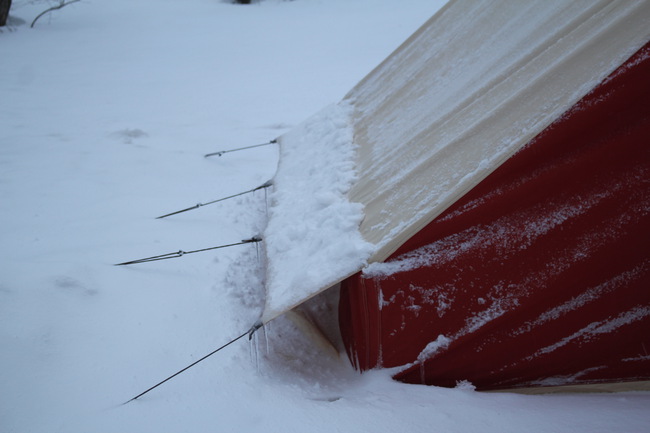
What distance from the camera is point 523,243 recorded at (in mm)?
1369

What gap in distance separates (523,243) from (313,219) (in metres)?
0.74

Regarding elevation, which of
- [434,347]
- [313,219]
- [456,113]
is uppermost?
[456,113]

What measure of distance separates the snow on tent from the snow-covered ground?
0.13 m

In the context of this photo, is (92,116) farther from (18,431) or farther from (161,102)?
(18,431)

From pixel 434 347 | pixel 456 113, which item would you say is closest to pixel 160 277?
pixel 434 347

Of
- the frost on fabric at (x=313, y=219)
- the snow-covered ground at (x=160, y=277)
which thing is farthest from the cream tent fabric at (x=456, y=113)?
the snow-covered ground at (x=160, y=277)

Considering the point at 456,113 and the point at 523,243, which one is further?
the point at 456,113

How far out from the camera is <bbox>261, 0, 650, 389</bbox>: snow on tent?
1.33 metres

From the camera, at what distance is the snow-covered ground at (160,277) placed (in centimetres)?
133

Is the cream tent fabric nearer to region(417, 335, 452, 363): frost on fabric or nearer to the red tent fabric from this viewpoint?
the red tent fabric

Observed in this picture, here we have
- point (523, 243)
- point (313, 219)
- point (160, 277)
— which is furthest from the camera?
point (160, 277)

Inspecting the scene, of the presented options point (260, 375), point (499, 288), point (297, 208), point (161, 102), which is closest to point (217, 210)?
point (297, 208)

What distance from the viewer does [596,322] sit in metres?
1.42

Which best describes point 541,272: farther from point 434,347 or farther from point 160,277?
point 160,277
